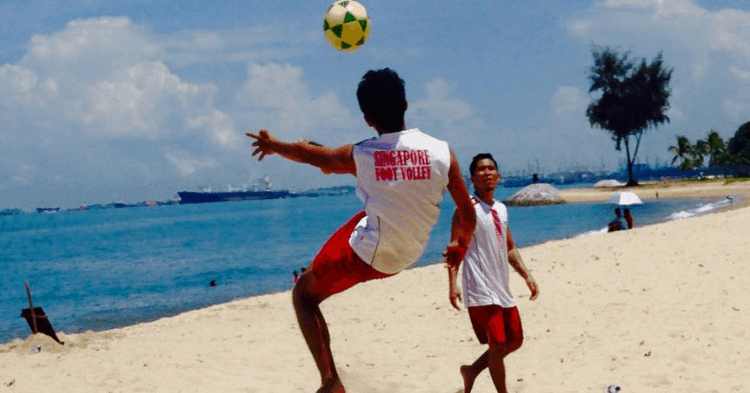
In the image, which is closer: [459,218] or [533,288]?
[459,218]

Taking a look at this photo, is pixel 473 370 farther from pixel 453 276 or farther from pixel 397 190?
pixel 397 190

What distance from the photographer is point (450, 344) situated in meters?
9.13

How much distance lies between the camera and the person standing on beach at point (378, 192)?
414cm

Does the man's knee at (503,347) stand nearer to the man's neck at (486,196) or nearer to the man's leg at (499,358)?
the man's leg at (499,358)

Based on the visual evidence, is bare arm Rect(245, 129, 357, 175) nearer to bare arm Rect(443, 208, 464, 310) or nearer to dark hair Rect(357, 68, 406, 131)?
dark hair Rect(357, 68, 406, 131)

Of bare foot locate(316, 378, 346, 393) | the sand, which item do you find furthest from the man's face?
the sand

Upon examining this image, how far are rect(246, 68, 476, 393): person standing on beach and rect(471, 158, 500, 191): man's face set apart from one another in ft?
4.11

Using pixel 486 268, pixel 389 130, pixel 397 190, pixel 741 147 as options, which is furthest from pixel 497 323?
pixel 741 147

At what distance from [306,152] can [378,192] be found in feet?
1.61

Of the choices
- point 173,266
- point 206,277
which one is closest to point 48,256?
point 173,266

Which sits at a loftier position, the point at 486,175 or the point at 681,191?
the point at 486,175

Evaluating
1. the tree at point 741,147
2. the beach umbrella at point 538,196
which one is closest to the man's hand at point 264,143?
the beach umbrella at point 538,196

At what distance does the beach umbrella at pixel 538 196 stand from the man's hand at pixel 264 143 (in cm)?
7221

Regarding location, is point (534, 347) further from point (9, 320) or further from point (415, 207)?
point (9, 320)
